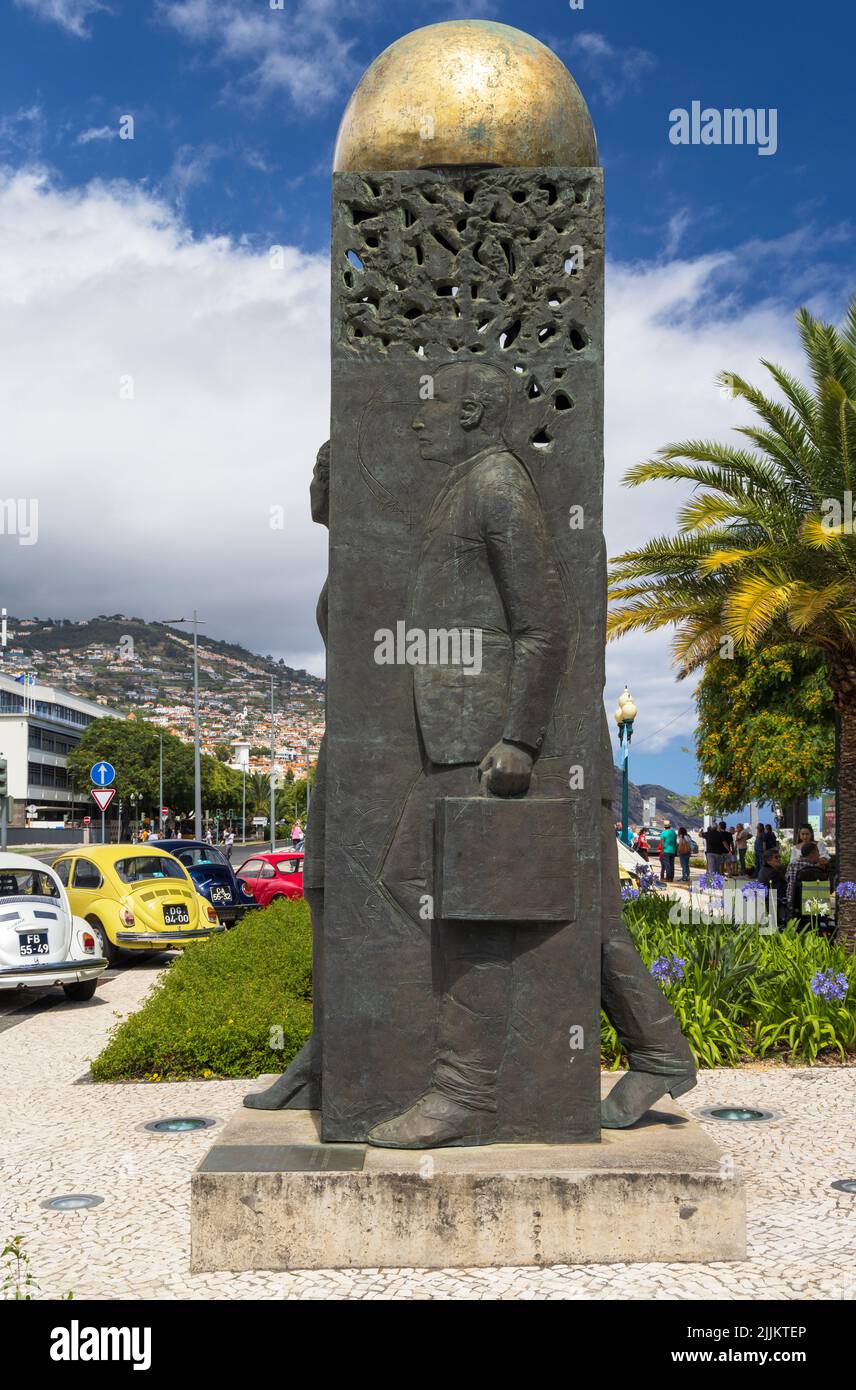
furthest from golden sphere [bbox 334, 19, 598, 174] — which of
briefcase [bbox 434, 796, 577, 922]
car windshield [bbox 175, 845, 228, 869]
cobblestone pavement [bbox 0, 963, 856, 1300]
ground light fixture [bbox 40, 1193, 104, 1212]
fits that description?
car windshield [bbox 175, 845, 228, 869]

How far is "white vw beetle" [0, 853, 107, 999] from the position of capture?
12.4m

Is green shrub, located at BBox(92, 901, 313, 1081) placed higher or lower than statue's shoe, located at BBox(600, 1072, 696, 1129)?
lower

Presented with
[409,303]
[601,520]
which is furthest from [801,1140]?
[409,303]

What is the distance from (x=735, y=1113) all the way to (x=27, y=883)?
346 inches

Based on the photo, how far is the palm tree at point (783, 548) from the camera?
44.5 ft

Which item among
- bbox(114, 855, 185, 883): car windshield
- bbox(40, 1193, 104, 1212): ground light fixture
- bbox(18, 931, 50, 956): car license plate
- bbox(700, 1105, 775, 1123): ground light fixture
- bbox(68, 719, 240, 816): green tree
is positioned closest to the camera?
bbox(40, 1193, 104, 1212): ground light fixture

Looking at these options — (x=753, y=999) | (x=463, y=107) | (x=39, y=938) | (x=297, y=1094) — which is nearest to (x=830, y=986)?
(x=753, y=999)

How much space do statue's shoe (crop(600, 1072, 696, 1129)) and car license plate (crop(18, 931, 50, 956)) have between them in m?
8.68

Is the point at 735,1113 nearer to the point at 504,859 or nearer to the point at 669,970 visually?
the point at 669,970

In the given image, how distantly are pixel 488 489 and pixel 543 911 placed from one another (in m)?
1.64

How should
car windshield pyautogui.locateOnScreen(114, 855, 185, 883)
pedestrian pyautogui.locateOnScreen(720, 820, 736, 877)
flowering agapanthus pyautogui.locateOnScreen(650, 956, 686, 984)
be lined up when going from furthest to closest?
pedestrian pyautogui.locateOnScreen(720, 820, 736, 877) < car windshield pyautogui.locateOnScreen(114, 855, 185, 883) < flowering agapanthus pyautogui.locateOnScreen(650, 956, 686, 984)

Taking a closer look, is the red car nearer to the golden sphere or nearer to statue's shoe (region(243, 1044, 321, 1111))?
statue's shoe (region(243, 1044, 321, 1111))

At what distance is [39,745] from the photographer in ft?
329

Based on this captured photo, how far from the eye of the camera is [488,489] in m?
4.93
